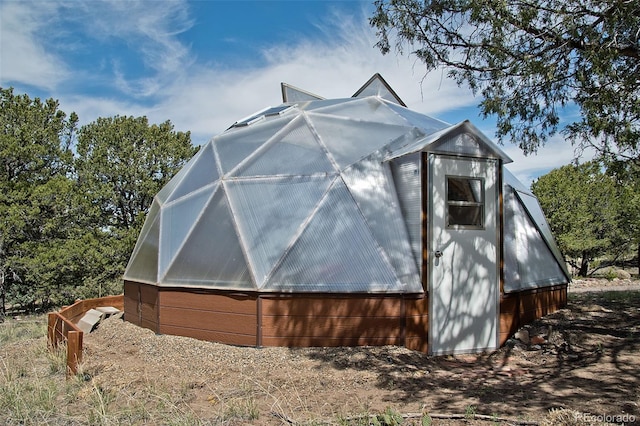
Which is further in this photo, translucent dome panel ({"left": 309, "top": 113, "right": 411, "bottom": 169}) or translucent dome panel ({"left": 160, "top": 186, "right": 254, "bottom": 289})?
translucent dome panel ({"left": 309, "top": 113, "right": 411, "bottom": 169})

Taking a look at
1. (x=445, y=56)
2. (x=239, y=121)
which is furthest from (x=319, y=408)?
(x=239, y=121)

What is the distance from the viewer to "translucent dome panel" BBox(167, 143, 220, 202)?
11.9 meters

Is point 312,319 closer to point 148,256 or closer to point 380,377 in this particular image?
point 380,377

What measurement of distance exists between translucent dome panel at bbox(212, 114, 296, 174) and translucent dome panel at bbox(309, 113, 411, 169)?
1.02 meters

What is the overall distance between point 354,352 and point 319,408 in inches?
113

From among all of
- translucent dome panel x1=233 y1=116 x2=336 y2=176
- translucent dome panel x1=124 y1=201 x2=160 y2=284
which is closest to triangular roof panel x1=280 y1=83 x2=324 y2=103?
translucent dome panel x1=233 y1=116 x2=336 y2=176

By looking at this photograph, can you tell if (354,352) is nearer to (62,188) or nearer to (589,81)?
(589,81)

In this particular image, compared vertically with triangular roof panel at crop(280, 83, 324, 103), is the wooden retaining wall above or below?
below

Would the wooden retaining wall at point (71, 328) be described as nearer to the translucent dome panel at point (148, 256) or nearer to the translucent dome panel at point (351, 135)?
the translucent dome panel at point (148, 256)

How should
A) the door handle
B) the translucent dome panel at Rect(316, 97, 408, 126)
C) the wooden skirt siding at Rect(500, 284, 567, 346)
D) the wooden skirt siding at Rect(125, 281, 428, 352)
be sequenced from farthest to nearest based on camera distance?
the translucent dome panel at Rect(316, 97, 408, 126), the wooden skirt siding at Rect(500, 284, 567, 346), the door handle, the wooden skirt siding at Rect(125, 281, 428, 352)

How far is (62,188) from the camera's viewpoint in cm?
2166

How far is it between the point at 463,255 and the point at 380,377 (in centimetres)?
334

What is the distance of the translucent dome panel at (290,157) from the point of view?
430 inches

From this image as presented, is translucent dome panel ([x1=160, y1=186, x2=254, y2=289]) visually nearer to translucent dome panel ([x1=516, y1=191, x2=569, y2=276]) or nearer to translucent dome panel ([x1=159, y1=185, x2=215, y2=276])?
translucent dome panel ([x1=159, y1=185, x2=215, y2=276])
